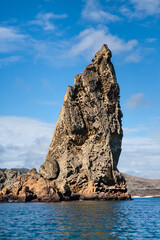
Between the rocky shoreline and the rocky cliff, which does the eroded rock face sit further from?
the rocky shoreline

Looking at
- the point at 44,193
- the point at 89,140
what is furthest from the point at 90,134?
the point at 44,193

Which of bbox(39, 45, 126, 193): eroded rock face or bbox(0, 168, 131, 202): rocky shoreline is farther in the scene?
bbox(39, 45, 126, 193): eroded rock face

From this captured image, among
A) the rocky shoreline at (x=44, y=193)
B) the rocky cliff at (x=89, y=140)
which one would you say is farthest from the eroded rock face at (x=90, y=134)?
the rocky shoreline at (x=44, y=193)

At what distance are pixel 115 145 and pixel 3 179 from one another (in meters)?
31.9

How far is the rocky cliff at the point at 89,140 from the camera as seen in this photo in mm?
66000

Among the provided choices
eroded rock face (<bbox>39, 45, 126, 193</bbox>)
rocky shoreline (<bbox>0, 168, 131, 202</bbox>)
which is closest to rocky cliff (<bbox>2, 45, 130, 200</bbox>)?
eroded rock face (<bbox>39, 45, 126, 193</bbox>)

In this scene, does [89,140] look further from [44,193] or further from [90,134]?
[44,193]

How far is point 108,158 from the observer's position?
68.8 metres

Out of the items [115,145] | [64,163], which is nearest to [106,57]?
[115,145]

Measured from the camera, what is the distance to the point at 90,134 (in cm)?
7369

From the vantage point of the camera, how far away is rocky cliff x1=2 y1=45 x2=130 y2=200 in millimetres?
66000

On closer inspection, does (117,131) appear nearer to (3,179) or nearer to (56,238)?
(3,179)

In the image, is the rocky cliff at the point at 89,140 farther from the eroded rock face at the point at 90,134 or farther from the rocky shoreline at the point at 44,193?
the rocky shoreline at the point at 44,193

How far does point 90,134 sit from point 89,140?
1905 millimetres
